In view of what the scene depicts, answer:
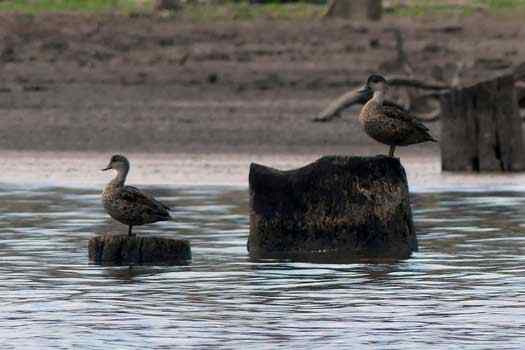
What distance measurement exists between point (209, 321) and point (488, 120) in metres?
9.81

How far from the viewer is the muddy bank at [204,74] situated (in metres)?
24.2

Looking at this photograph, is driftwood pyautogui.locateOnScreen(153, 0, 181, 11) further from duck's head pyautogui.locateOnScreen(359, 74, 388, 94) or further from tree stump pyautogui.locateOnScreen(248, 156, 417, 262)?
tree stump pyautogui.locateOnScreen(248, 156, 417, 262)

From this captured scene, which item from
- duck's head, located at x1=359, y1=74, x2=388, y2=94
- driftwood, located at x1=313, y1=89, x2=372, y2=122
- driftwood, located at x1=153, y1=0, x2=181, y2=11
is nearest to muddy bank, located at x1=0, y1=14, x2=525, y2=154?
driftwood, located at x1=313, y1=89, x2=372, y2=122

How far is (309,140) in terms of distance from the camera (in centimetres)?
2384

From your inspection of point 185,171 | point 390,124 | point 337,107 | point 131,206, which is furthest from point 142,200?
point 337,107

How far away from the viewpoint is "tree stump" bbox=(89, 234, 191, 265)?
45.6 feet

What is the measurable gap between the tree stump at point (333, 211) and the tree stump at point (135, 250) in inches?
27.2

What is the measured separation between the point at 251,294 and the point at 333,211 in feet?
6.60

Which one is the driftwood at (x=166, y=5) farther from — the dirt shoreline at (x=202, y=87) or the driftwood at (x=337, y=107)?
the driftwood at (x=337, y=107)

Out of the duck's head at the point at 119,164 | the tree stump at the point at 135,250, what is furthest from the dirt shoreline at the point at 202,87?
the tree stump at the point at 135,250

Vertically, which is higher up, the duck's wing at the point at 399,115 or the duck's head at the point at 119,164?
the duck's wing at the point at 399,115

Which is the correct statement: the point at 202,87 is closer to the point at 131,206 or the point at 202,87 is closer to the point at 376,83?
the point at 376,83

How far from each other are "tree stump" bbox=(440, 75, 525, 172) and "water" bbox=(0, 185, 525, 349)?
12.8 feet

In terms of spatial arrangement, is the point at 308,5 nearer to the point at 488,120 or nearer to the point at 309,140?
the point at 309,140
